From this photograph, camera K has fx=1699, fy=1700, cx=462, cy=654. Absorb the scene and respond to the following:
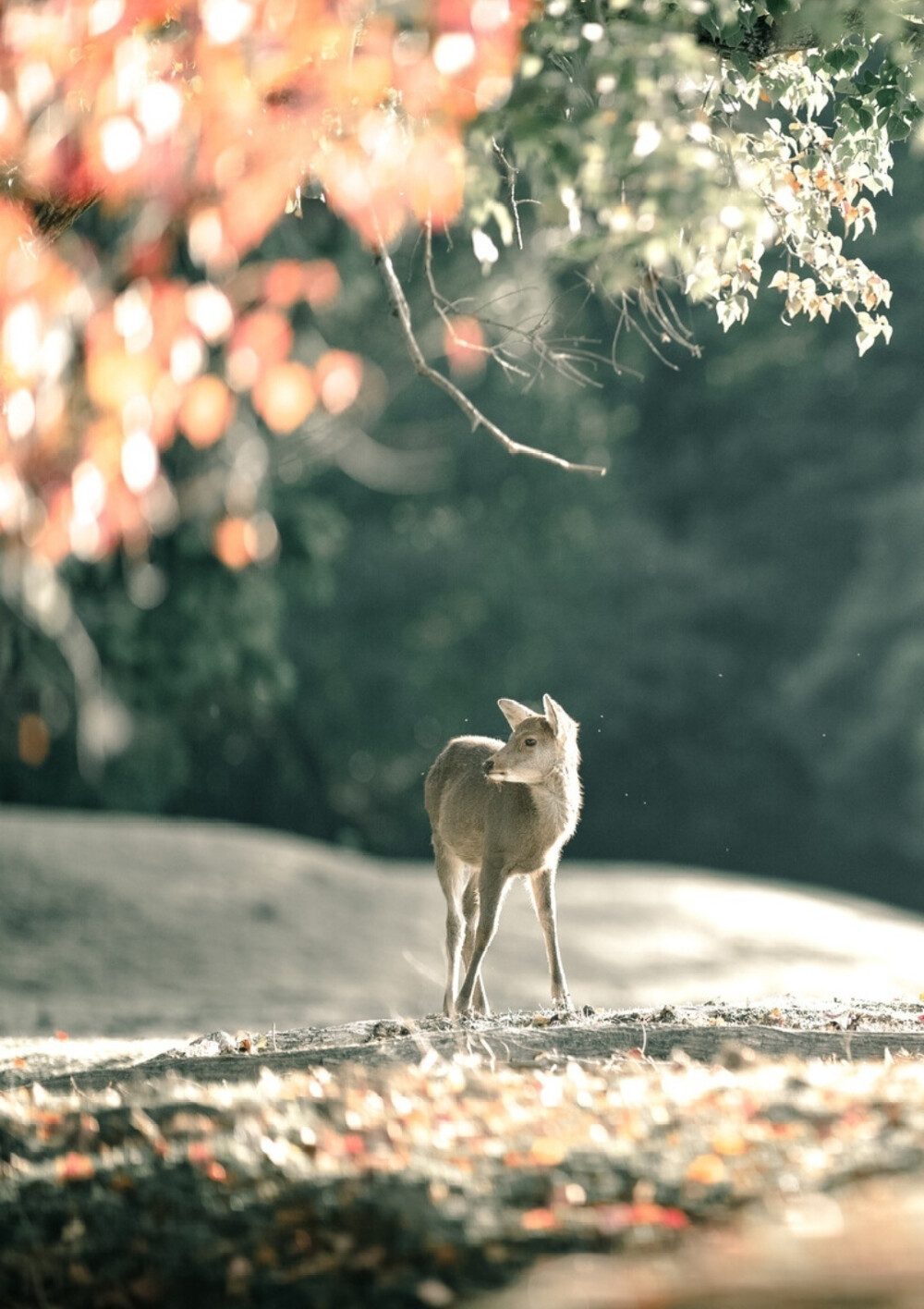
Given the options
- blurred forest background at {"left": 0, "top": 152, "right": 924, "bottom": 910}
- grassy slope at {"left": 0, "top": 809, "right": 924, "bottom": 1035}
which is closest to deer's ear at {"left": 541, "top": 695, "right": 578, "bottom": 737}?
grassy slope at {"left": 0, "top": 809, "right": 924, "bottom": 1035}

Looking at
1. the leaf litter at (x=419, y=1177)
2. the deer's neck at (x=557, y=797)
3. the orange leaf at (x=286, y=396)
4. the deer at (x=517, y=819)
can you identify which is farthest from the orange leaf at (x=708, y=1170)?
the deer's neck at (x=557, y=797)

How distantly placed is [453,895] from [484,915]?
0.88 m

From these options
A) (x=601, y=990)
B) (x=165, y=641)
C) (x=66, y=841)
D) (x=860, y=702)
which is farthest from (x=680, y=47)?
(x=860, y=702)

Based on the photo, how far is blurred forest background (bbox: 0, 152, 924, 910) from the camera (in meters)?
27.9

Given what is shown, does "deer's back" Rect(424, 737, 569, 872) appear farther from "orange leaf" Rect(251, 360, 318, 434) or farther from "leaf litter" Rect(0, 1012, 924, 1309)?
"orange leaf" Rect(251, 360, 318, 434)

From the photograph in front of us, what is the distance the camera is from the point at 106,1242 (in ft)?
14.6

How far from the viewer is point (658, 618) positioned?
2936 cm

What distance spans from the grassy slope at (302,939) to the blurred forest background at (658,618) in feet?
30.9

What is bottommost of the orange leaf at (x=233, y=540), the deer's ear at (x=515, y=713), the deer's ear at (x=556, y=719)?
the orange leaf at (x=233, y=540)

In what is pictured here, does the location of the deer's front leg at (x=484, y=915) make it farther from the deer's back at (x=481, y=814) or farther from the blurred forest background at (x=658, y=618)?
the blurred forest background at (x=658, y=618)

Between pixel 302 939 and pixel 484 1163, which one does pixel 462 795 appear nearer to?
pixel 484 1163

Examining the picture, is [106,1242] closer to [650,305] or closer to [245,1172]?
[245,1172]

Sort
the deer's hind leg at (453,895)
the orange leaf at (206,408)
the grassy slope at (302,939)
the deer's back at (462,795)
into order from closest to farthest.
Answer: the orange leaf at (206,408)
the deer's back at (462,795)
the deer's hind leg at (453,895)
the grassy slope at (302,939)

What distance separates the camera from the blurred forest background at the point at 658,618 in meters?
27.9
